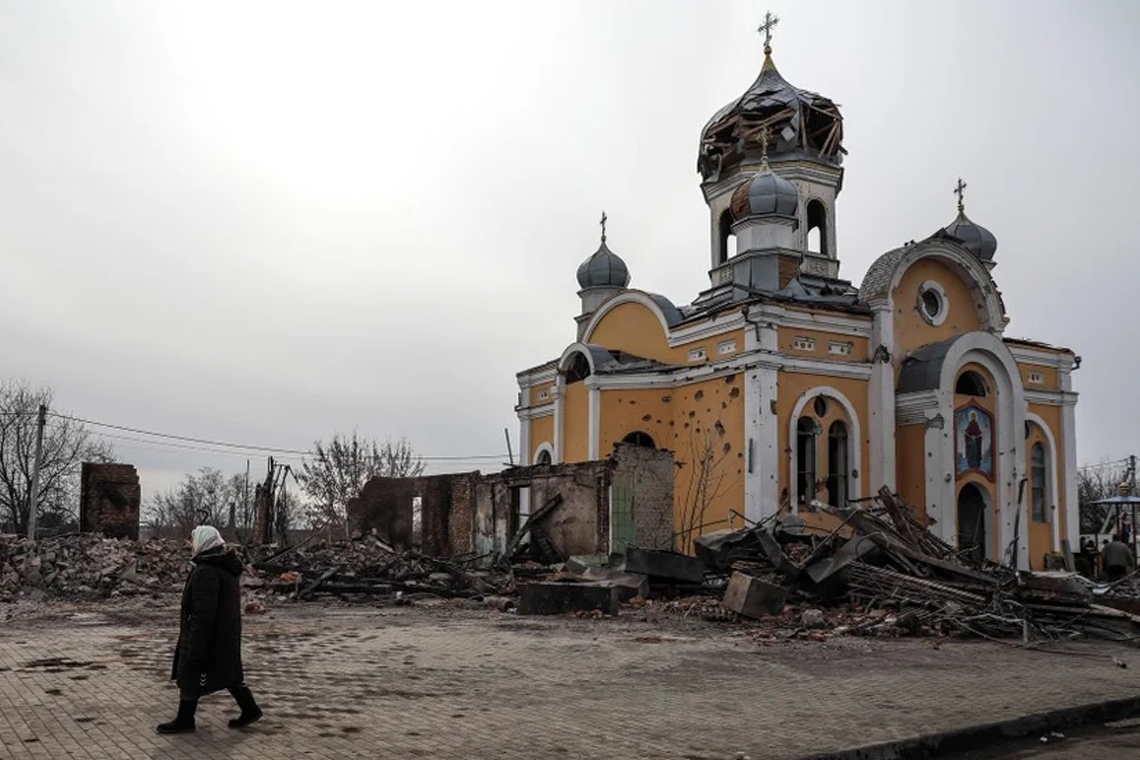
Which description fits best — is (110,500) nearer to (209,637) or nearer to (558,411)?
(558,411)

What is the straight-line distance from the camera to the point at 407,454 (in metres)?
58.4

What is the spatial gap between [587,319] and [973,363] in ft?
42.2

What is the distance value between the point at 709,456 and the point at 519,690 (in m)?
18.9

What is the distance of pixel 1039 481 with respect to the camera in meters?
32.5

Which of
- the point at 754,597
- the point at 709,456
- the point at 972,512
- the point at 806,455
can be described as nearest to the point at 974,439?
the point at 972,512

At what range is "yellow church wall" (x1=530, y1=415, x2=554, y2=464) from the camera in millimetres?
32625

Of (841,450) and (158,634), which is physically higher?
(841,450)

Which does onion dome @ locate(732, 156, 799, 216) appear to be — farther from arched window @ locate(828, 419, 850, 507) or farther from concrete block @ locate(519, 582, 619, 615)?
concrete block @ locate(519, 582, 619, 615)

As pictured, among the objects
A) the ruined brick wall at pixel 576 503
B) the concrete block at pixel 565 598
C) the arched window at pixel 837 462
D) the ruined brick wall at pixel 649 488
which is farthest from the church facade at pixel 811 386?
the concrete block at pixel 565 598

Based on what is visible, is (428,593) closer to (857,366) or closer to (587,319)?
(857,366)

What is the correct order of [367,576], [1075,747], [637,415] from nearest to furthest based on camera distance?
[1075,747] → [367,576] → [637,415]

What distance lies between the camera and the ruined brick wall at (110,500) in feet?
81.5

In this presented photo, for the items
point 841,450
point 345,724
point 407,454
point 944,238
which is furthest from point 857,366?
point 407,454

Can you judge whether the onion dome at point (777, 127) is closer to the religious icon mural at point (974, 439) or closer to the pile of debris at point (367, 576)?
the religious icon mural at point (974, 439)
